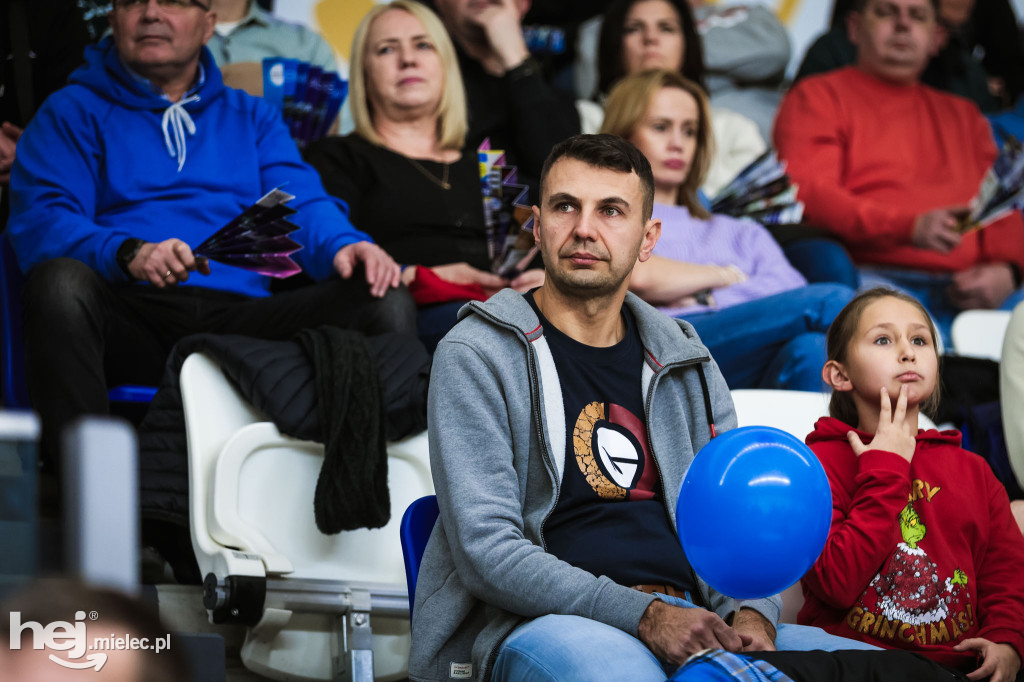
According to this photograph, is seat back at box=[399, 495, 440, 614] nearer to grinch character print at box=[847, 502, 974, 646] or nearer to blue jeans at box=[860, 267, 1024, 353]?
grinch character print at box=[847, 502, 974, 646]

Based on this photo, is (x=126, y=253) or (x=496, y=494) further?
(x=126, y=253)

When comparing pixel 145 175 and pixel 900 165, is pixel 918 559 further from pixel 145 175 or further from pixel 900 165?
pixel 900 165

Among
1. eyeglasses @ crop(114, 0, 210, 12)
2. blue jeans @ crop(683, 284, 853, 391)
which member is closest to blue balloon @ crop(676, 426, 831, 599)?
blue jeans @ crop(683, 284, 853, 391)

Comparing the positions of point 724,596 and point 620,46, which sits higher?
point 620,46

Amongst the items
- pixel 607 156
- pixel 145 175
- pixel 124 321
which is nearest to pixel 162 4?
pixel 145 175

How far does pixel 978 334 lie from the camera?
287 centimetres

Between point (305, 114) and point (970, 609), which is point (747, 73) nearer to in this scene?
point (305, 114)

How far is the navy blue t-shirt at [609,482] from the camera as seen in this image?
5.11ft

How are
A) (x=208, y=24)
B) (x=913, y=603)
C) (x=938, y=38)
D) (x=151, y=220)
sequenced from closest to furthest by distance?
(x=913, y=603)
(x=151, y=220)
(x=208, y=24)
(x=938, y=38)

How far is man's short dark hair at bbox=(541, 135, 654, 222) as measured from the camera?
174 cm

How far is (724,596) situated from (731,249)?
1447 mm

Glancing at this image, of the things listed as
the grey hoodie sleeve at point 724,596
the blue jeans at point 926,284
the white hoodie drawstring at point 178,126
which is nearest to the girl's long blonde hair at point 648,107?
the blue jeans at point 926,284

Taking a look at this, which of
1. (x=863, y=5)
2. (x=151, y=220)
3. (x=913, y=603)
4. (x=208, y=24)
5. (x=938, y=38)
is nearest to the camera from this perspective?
(x=913, y=603)

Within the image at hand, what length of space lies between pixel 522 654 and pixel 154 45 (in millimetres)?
1738
